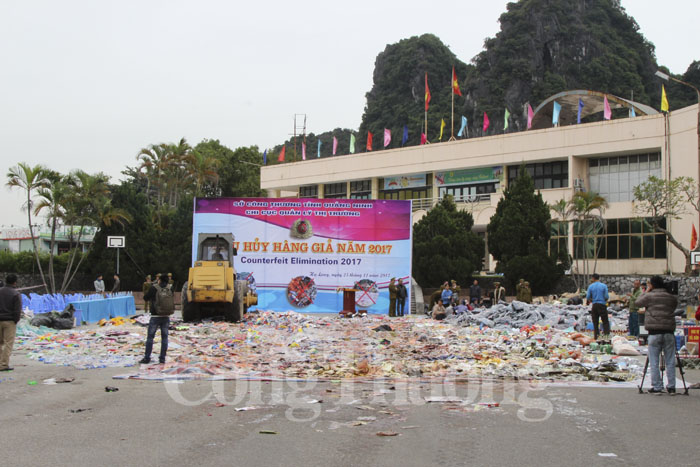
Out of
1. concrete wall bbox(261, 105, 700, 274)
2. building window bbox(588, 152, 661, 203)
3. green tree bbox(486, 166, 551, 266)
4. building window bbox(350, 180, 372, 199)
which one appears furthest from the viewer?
building window bbox(350, 180, 372, 199)

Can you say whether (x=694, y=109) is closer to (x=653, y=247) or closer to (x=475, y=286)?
(x=653, y=247)

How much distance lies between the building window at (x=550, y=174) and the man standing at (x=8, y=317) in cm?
4110

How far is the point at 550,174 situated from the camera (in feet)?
162

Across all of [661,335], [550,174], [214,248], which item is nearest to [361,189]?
[550,174]

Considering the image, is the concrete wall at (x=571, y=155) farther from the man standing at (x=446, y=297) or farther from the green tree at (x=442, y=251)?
the man standing at (x=446, y=297)

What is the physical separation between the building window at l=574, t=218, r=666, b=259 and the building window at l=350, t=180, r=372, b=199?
64.2 feet

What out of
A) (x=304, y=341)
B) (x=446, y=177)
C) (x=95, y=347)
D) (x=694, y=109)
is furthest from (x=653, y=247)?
(x=95, y=347)

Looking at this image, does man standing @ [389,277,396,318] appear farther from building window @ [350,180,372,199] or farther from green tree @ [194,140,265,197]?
green tree @ [194,140,265,197]

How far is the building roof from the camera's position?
5003cm

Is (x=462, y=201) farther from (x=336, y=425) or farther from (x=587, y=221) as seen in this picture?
(x=336, y=425)

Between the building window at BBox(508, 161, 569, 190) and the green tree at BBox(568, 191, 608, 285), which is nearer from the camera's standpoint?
the green tree at BBox(568, 191, 608, 285)

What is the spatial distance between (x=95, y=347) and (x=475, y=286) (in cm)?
1778

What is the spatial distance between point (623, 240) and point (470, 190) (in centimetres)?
1244

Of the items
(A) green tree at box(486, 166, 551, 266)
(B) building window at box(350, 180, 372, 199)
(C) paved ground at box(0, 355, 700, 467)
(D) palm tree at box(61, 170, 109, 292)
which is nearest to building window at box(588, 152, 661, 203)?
(A) green tree at box(486, 166, 551, 266)
